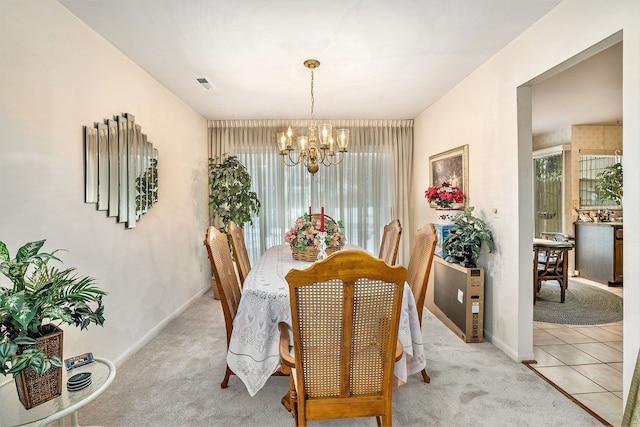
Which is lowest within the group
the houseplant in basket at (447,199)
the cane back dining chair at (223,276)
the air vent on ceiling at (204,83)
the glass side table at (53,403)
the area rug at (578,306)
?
the area rug at (578,306)

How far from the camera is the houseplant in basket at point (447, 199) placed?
3609mm

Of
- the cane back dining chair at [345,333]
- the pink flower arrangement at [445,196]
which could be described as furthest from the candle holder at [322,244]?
the pink flower arrangement at [445,196]

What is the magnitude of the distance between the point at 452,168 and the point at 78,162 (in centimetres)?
353

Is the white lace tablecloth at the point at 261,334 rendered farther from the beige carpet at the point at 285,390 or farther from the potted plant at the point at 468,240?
the potted plant at the point at 468,240

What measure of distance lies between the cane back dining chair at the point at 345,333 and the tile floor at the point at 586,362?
1.57m

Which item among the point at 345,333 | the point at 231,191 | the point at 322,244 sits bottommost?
the point at 345,333

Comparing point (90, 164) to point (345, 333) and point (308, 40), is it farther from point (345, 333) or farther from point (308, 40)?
point (345, 333)

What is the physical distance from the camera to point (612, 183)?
5.12 metres

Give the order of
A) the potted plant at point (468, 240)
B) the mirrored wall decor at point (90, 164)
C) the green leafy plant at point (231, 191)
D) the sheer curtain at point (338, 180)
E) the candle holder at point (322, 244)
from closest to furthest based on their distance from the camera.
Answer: the mirrored wall decor at point (90, 164) → the candle holder at point (322, 244) → the potted plant at point (468, 240) → the green leafy plant at point (231, 191) → the sheer curtain at point (338, 180)

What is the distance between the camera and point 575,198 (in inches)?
228

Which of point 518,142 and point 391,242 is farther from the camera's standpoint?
point 391,242

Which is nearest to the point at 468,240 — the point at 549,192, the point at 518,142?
the point at 518,142

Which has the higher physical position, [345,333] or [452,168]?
[452,168]

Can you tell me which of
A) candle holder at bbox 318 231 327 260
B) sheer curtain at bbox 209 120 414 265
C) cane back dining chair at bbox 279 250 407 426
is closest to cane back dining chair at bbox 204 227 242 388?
candle holder at bbox 318 231 327 260
